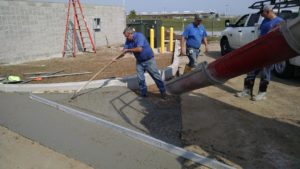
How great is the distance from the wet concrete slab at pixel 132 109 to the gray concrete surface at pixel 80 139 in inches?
16.8

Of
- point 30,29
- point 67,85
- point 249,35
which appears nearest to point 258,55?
point 67,85

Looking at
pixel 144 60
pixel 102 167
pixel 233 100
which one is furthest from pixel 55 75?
pixel 102 167

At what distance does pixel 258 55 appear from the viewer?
3.21 meters

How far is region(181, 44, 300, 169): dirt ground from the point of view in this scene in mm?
4226

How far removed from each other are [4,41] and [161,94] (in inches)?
294

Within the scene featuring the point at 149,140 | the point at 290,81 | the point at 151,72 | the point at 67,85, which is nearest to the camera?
the point at 149,140

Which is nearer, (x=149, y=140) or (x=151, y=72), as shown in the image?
(x=149, y=140)

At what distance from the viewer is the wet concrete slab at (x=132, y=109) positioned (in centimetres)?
535

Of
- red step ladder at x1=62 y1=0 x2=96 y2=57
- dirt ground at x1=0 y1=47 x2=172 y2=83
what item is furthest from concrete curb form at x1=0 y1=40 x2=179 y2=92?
red step ladder at x1=62 y1=0 x2=96 y2=57

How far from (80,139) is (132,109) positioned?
163 cm

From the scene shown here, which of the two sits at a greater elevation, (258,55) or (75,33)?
(258,55)

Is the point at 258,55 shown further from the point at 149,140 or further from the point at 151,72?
the point at 151,72

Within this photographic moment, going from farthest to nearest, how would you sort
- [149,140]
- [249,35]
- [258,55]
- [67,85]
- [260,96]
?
1. [249,35]
2. [67,85]
3. [260,96]
4. [149,140]
5. [258,55]

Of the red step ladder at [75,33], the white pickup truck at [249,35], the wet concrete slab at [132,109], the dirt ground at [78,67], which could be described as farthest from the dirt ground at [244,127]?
the red step ladder at [75,33]
